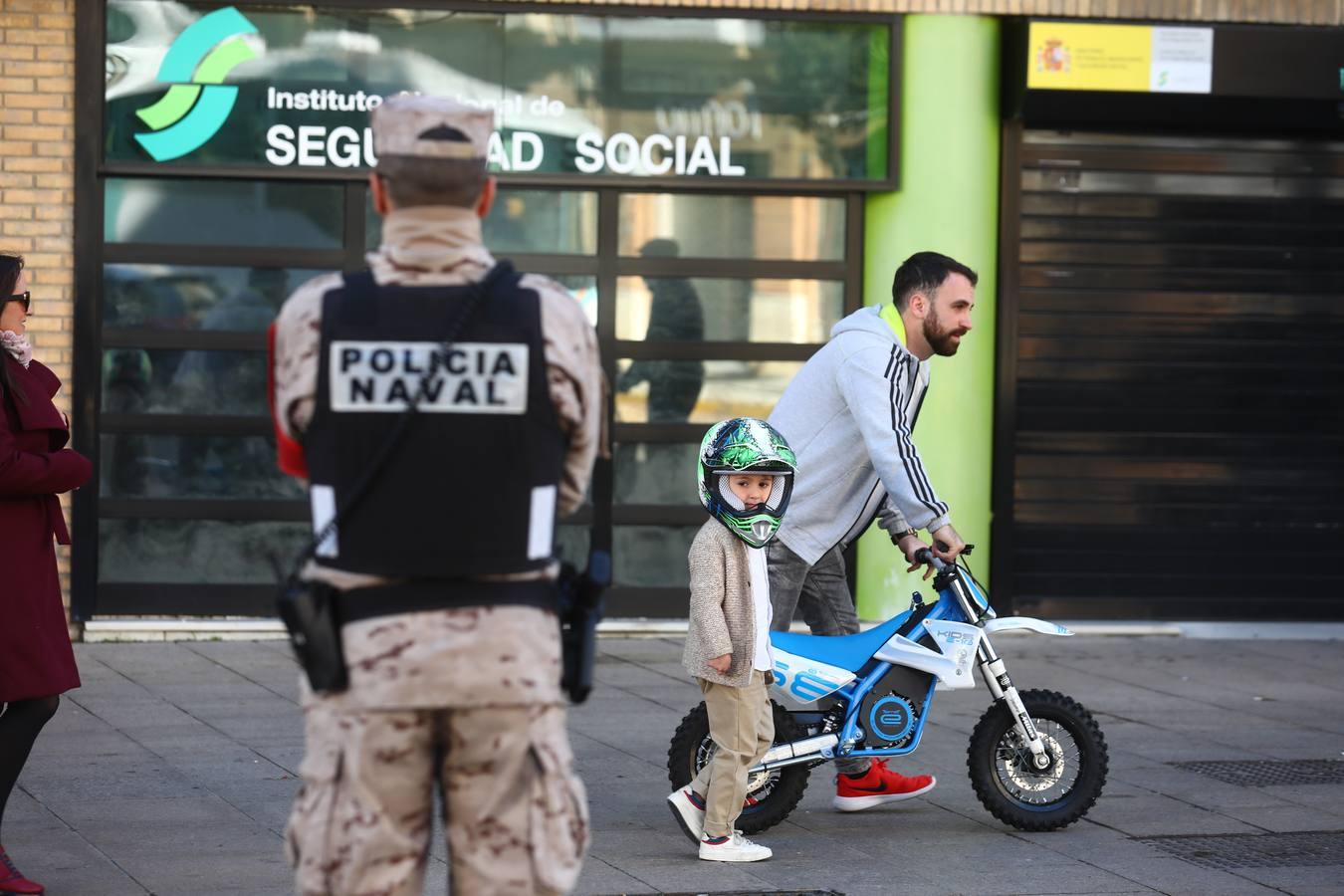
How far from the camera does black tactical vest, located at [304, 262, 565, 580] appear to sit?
3.42 m

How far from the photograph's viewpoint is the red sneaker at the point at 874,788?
22.4 ft

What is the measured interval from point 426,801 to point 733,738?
99.0 inches

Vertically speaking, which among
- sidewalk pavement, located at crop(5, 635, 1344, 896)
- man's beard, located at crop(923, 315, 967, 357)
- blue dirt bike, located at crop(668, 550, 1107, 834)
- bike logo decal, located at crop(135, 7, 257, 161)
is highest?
bike logo decal, located at crop(135, 7, 257, 161)

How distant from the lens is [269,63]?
1059 cm

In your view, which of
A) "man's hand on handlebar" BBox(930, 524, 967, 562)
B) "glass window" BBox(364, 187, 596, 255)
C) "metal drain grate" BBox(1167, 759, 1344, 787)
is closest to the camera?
"man's hand on handlebar" BBox(930, 524, 967, 562)

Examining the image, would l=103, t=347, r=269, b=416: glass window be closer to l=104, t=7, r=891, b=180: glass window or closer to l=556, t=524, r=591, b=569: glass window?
l=104, t=7, r=891, b=180: glass window

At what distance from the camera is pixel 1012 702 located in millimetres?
Result: 6438

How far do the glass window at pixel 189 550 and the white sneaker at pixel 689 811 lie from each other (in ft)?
16.3

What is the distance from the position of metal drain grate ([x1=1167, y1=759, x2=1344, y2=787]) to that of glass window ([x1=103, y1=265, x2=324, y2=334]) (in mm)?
5449

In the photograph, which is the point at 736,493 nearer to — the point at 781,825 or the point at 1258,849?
the point at 781,825

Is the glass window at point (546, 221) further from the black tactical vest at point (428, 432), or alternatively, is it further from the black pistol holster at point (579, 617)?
the black tactical vest at point (428, 432)

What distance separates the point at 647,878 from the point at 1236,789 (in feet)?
8.70

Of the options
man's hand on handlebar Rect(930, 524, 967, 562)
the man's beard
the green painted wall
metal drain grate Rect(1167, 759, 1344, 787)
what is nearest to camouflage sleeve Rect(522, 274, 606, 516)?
man's hand on handlebar Rect(930, 524, 967, 562)

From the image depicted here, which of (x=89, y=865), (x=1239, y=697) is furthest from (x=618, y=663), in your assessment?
(x=89, y=865)
